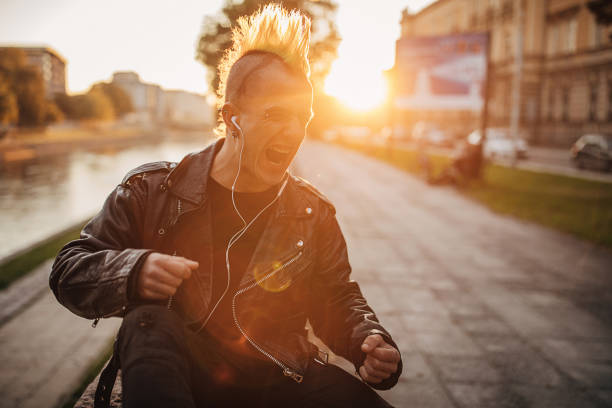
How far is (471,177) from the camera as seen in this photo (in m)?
14.6

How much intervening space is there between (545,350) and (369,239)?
397 centimetres

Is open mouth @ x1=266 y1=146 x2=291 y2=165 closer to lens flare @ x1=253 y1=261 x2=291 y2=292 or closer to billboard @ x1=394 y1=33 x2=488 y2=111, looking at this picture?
lens flare @ x1=253 y1=261 x2=291 y2=292

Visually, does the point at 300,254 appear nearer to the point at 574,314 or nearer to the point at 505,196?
the point at 574,314

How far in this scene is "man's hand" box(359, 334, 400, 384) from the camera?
5.46 ft

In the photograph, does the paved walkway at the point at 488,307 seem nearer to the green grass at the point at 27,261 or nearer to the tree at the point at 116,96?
the green grass at the point at 27,261

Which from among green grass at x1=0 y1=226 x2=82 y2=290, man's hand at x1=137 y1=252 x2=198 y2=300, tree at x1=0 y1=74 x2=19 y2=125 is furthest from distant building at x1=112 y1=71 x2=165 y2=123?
man's hand at x1=137 y1=252 x2=198 y2=300

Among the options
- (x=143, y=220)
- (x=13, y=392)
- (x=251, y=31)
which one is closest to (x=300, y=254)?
(x=143, y=220)

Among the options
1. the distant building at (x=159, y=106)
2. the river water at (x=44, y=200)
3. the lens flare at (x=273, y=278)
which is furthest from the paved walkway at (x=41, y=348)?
the distant building at (x=159, y=106)

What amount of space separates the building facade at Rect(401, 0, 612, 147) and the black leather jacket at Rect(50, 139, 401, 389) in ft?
109

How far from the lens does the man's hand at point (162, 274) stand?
4.54ft

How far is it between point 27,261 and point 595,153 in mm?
20434

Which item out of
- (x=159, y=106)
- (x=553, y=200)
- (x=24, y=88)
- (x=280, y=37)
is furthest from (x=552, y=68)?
(x=159, y=106)

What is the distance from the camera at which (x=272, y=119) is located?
6.05 ft

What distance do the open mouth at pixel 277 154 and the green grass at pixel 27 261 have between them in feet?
15.0
